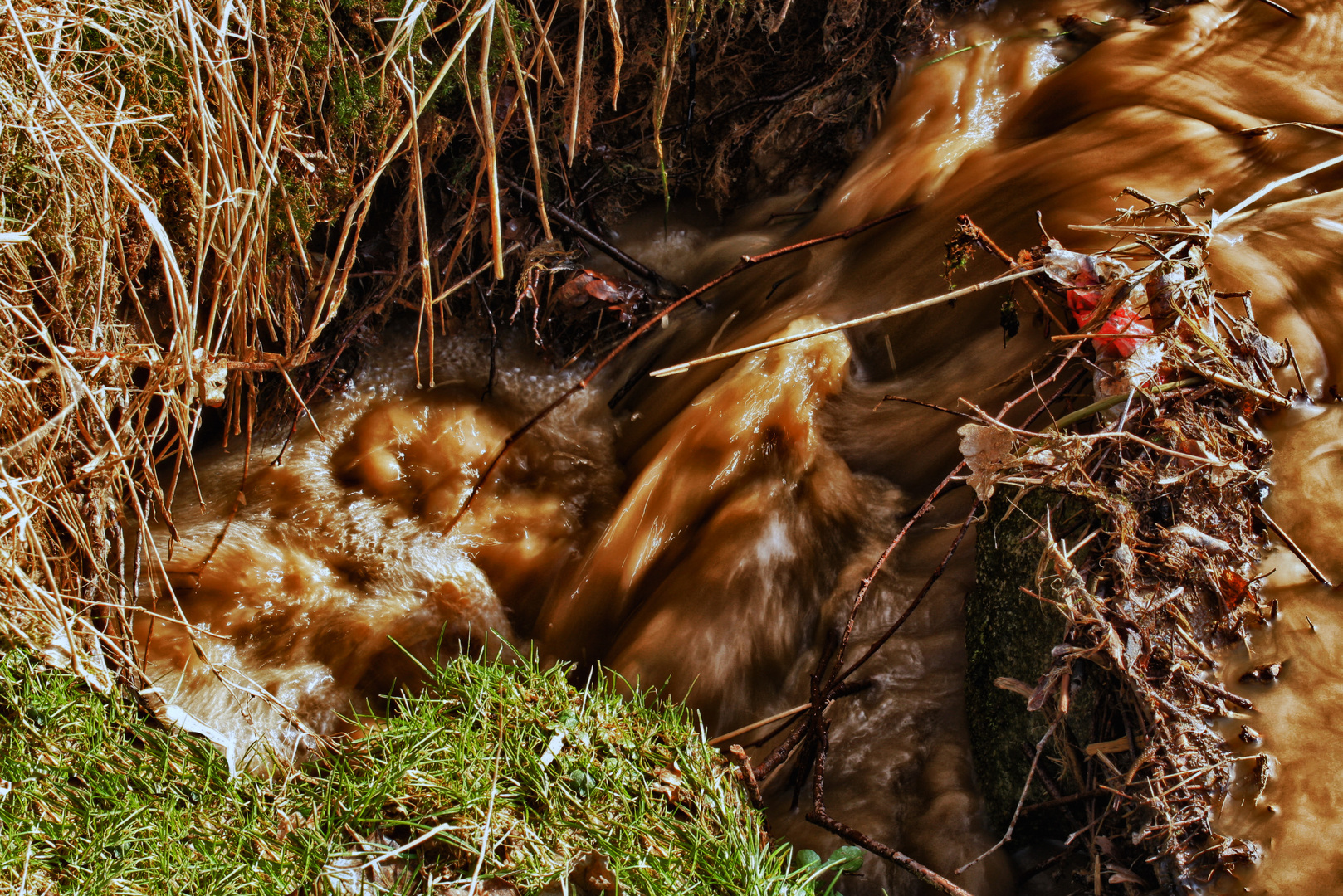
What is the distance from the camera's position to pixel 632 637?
265cm

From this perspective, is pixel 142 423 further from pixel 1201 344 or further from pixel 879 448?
pixel 1201 344

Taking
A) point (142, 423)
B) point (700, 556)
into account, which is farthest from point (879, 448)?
point (142, 423)

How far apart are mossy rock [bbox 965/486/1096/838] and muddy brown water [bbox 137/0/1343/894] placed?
12 cm

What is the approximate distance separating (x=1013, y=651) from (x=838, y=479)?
3.09ft

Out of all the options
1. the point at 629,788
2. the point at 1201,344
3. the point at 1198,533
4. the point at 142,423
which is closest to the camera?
the point at 1198,533

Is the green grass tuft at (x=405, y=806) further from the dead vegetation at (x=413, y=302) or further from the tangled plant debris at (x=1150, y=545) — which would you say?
the tangled plant debris at (x=1150, y=545)

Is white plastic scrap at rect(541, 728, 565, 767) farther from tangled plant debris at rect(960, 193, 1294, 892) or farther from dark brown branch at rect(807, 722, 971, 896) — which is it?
tangled plant debris at rect(960, 193, 1294, 892)

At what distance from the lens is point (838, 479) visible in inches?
109

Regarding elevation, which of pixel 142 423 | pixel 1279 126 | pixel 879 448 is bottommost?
pixel 879 448

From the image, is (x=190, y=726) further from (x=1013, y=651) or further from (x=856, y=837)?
(x=1013, y=651)

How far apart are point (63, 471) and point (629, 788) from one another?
6.29 feet

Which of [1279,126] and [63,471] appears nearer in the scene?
[63,471]

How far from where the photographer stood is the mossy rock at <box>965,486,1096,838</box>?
1.83m

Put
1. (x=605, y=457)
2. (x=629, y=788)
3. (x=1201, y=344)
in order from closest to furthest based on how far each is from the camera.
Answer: (x=1201, y=344) → (x=629, y=788) → (x=605, y=457)
